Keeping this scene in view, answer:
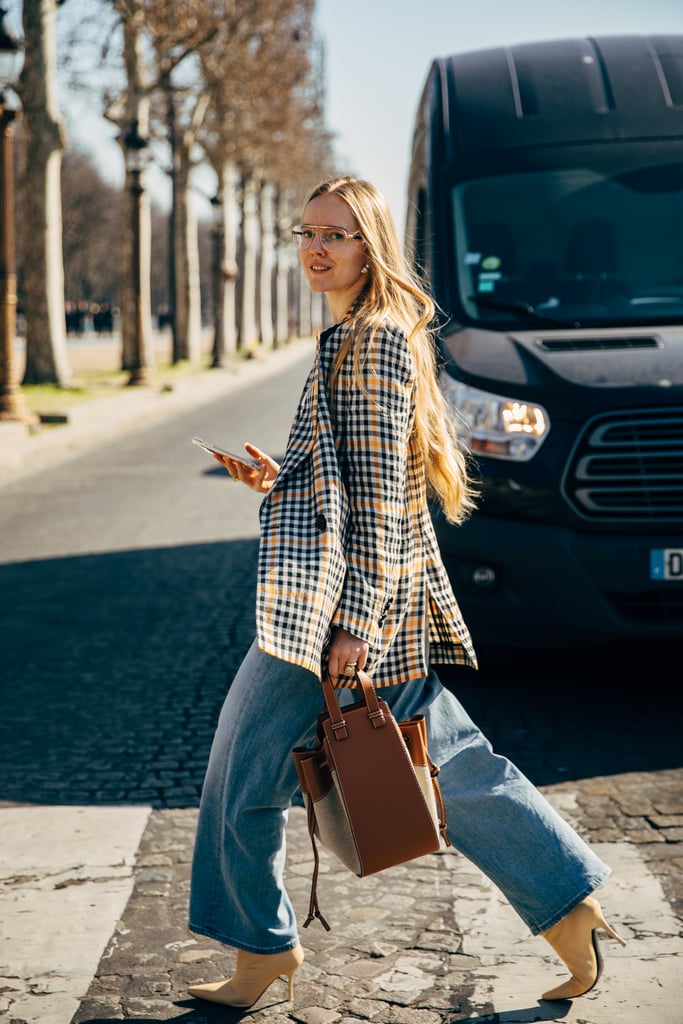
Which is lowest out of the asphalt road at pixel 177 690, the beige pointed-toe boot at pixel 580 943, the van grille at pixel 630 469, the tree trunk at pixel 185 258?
the asphalt road at pixel 177 690

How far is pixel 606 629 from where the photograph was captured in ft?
17.1

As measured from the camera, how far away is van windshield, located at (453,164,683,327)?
19.8ft

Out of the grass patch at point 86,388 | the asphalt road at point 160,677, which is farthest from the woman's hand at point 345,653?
the grass patch at point 86,388

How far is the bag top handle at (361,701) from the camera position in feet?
9.14

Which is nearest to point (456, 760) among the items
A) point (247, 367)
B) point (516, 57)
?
point (516, 57)

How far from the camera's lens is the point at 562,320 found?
590cm

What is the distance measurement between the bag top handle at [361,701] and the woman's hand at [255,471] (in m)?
0.54

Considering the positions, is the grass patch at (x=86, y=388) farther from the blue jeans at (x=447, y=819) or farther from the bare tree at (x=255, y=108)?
the blue jeans at (x=447, y=819)

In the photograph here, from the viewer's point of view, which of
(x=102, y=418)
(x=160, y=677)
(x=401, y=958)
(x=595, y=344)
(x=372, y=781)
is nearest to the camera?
(x=372, y=781)

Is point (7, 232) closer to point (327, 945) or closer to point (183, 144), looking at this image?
point (327, 945)

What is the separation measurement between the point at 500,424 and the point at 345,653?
8.64 feet

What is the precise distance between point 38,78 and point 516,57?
17.9m

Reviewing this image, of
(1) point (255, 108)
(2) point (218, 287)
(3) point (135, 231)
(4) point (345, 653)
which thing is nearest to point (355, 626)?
(4) point (345, 653)

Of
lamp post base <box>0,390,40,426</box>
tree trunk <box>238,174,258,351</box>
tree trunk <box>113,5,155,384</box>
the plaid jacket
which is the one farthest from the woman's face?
tree trunk <box>238,174,258,351</box>
